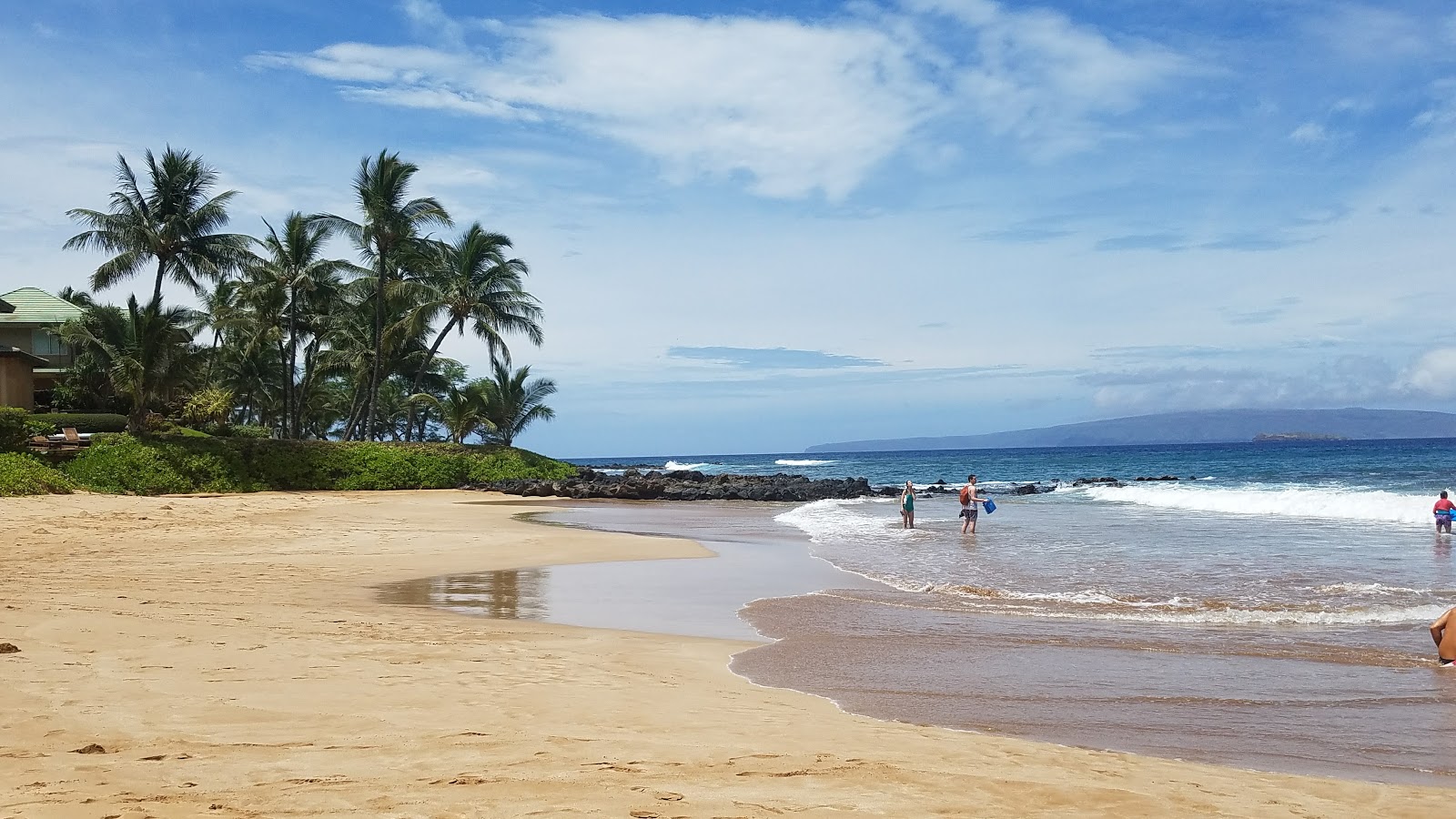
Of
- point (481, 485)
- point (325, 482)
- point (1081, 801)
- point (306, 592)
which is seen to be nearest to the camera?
point (1081, 801)

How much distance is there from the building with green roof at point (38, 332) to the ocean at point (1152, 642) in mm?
32404

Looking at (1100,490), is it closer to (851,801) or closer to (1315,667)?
(1315,667)

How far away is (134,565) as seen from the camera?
12.3 m

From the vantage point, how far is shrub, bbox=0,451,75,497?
73.6ft

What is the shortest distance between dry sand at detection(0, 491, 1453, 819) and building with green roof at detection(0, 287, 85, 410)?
3313 centimetres

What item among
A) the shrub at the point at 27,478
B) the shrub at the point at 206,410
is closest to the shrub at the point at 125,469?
the shrub at the point at 27,478

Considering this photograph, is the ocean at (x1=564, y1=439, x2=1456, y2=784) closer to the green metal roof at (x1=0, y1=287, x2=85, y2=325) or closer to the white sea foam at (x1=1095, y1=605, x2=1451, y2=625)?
the white sea foam at (x1=1095, y1=605, x2=1451, y2=625)

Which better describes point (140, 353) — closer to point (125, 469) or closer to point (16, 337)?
point (125, 469)

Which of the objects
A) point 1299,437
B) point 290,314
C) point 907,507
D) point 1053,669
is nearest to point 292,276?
point 290,314

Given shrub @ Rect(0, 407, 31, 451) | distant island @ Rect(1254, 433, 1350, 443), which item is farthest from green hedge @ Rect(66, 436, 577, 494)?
distant island @ Rect(1254, 433, 1350, 443)

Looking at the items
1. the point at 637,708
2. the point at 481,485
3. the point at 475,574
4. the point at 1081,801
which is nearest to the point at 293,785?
the point at 637,708

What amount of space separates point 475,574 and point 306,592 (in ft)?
9.43

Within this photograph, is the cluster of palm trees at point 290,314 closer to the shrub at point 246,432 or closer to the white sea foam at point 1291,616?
the shrub at point 246,432

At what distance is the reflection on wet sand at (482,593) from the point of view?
10.1 meters
